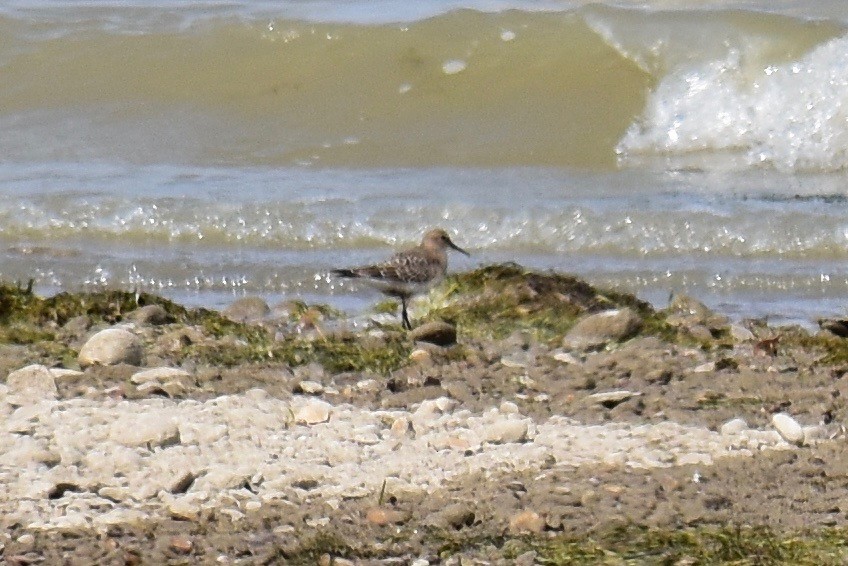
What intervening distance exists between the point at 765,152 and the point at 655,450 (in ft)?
24.5

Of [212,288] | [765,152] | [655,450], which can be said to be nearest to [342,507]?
[655,450]

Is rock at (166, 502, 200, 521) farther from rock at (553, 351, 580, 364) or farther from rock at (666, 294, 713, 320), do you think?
rock at (666, 294, 713, 320)

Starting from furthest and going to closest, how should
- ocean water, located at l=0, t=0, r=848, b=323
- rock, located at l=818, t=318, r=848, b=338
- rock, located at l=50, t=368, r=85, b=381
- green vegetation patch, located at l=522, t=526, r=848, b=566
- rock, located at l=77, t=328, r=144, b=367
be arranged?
ocean water, located at l=0, t=0, r=848, b=323
rock, located at l=818, t=318, r=848, b=338
rock, located at l=77, t=328, r=144, b=367
rock, located at l=50, t=368, r=85, b=381
green vegetation patch, located at l=522, t=526, r=848, b=566

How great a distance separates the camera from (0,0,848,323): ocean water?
8.91m

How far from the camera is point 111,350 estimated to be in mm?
5434

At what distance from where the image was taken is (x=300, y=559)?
3.73m

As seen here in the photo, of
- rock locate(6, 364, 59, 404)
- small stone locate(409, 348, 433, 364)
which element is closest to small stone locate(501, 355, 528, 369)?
small stone locate(409, 348, 433, 364)

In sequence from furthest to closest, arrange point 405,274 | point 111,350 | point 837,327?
1. point 405,274
2. point 837,327
3. point 111,350

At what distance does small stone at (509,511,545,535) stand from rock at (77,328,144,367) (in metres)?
1.93

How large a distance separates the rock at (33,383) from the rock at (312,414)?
0.76 metres

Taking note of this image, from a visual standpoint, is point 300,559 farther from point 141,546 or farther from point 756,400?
point 756,400

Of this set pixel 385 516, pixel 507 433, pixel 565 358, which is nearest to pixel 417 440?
pixel 507 433

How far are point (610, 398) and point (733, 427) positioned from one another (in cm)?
46

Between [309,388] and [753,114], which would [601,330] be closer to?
[309,388]
